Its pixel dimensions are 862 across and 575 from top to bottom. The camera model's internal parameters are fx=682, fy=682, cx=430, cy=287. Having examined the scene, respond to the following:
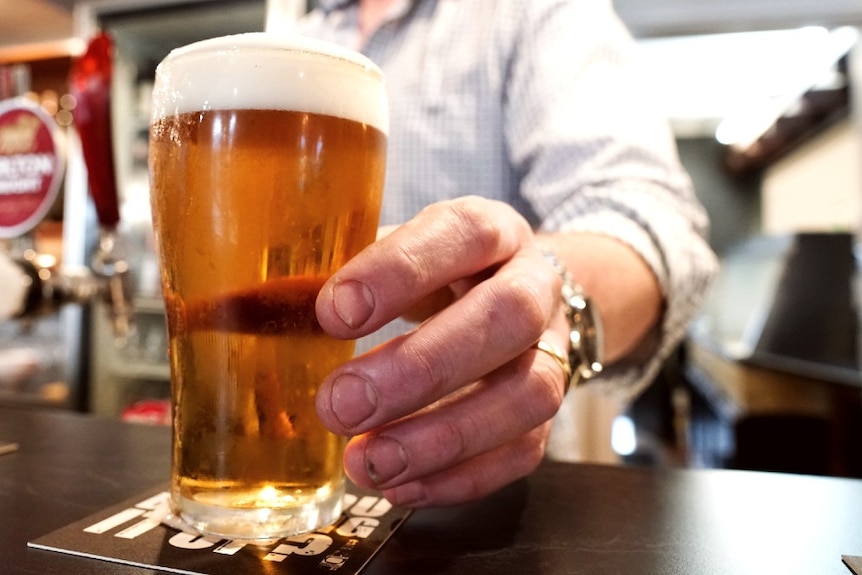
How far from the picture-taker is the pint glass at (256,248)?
391 millimetres

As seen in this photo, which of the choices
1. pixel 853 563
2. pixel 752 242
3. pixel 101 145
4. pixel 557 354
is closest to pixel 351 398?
pixel 557 354

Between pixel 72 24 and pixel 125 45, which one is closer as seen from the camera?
pixel 125 45

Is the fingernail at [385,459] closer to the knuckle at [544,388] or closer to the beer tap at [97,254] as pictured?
the knuckle at [544,388]

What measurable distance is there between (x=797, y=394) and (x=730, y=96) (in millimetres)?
2032

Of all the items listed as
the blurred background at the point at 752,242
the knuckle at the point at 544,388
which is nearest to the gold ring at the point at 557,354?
the knuckle at the point at 544,388

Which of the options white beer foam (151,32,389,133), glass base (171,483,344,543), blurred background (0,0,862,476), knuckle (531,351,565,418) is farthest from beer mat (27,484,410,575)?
blurred background (0,0,862,476)

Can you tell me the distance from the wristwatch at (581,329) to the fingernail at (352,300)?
21 cm

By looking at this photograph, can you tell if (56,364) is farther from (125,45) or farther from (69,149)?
(125,45)

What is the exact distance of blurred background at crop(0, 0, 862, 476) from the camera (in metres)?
2.23

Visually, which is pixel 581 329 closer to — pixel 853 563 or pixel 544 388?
pixel 544 388

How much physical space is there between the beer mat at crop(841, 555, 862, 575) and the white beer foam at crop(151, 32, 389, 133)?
1.22ft

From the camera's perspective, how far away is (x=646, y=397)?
4.63 meters

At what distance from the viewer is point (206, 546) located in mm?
370

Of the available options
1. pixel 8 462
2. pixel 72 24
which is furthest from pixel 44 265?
pixel 72 24
